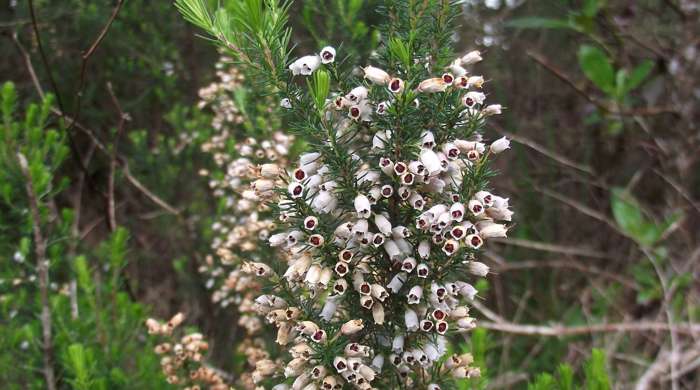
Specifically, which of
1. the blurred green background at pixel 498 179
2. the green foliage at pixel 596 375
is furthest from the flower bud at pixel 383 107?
the blurred green background at pixel 498 179

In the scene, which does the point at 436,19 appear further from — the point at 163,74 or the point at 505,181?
the point at 505,181

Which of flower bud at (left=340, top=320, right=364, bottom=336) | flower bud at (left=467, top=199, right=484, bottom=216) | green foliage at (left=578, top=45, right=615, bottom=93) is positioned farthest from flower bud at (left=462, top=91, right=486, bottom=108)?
green foliage at (left=578, top=45, right=615, bottom=93)

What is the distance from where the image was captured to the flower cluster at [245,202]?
5.68 ft

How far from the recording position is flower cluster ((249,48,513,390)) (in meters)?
1.31

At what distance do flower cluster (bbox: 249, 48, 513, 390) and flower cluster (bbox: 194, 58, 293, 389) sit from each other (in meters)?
0.18

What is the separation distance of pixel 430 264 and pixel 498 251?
4.16 metres

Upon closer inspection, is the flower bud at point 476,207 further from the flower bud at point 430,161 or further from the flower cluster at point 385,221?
the flower bud at point 430,161

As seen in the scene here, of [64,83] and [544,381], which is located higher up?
[544,381]

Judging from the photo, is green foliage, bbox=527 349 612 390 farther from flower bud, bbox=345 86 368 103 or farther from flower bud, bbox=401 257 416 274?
flower bud, bbox=345 86 368 103

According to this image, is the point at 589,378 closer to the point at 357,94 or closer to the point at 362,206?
the point at 362,206

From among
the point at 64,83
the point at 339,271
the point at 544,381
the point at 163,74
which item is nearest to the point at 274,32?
the point at 339,271

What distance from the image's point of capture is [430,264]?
1.41 metres

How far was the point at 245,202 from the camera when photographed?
215cm

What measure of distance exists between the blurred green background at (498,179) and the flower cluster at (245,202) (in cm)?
40
